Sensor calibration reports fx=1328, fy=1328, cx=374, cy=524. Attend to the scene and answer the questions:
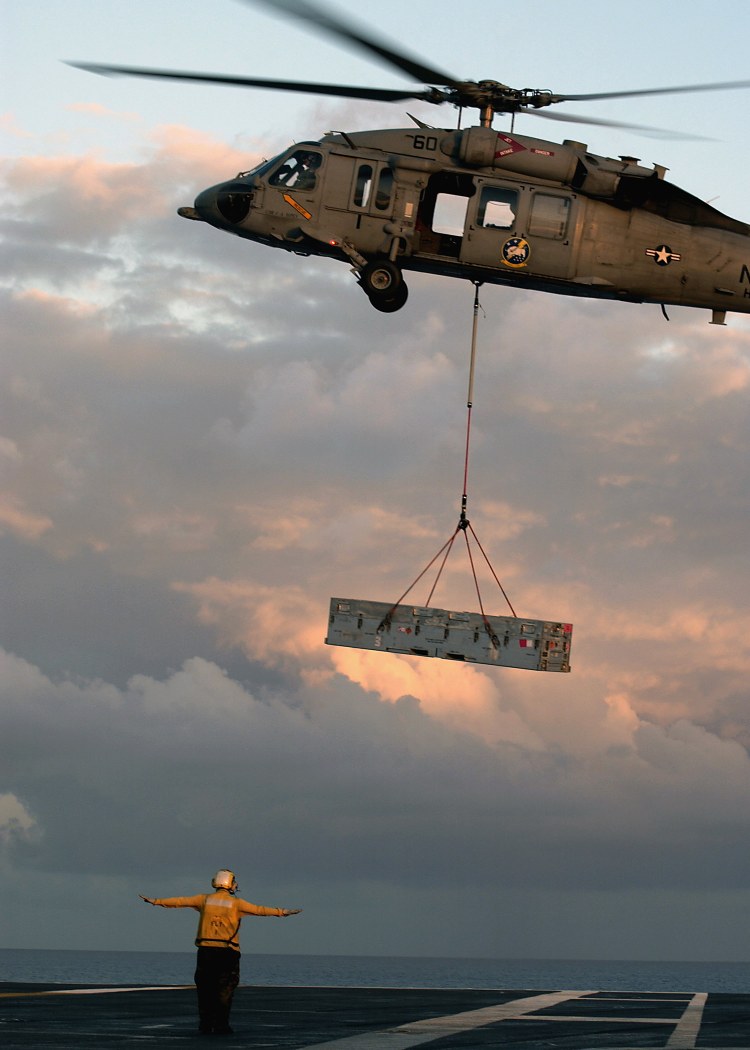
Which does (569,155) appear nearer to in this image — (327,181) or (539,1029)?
(327,181)

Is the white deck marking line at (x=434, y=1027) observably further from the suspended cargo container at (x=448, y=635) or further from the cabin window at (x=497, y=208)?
the cabin window at (x=497, y=208)

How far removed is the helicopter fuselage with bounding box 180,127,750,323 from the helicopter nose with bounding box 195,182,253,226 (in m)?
0.03

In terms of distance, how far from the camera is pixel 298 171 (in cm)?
2911

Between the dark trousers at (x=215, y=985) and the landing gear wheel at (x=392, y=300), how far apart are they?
52.0ft

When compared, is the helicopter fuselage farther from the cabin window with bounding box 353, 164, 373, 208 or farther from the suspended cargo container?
the suspended cargo container

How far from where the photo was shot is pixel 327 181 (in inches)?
A: 1137

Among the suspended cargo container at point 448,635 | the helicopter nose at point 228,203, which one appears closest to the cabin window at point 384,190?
the helicopter nose at point 228,203

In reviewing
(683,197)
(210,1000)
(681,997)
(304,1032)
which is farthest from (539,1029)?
(683,197)

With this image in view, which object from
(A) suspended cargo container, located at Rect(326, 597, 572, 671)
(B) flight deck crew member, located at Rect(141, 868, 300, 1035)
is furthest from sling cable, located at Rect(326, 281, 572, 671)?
(B) flight deck crew member, located at Rect(141, 868, 300, 1035)

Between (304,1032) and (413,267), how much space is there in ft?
56.5

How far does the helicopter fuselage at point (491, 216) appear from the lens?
28281mm

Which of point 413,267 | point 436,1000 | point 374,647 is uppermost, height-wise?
point 413,267

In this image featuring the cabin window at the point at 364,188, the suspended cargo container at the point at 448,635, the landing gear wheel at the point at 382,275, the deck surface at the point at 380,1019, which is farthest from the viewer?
the cabin window at the point at 364,188

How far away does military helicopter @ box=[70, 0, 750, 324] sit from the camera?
2825cm
